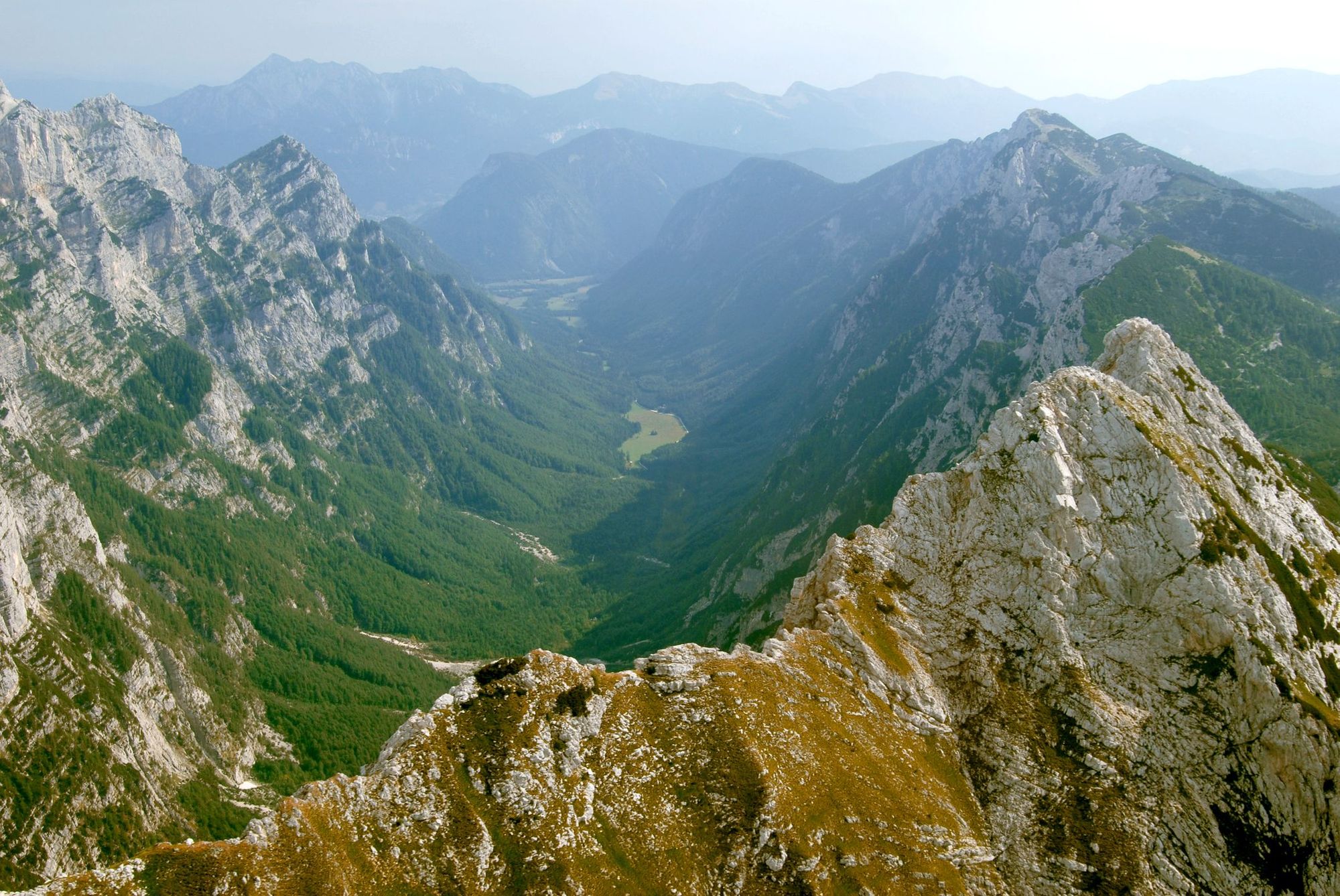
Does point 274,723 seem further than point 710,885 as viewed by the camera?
Yes

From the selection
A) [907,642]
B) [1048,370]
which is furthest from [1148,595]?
[1048,370]

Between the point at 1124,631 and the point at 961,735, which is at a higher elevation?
the point at 1124,631

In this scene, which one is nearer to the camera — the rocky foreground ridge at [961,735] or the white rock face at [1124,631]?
the rocky foreground ridge at [961,735]

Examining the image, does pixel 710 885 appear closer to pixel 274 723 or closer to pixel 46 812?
pixel 46 812

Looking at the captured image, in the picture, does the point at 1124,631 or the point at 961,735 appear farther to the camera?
the point at 1124,631

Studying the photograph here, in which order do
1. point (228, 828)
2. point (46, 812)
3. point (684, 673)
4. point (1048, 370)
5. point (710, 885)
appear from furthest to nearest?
point (1048, 370), point (228, 828), point (46, 812), point (684, 673), point (710, 885)

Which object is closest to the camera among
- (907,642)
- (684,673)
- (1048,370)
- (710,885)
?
(710,885)

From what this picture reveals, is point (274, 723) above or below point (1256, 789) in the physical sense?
below

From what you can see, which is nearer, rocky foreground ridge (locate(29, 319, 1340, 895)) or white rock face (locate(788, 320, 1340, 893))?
rocky foreground ridge (locate(29, 319, 1340, 895))
